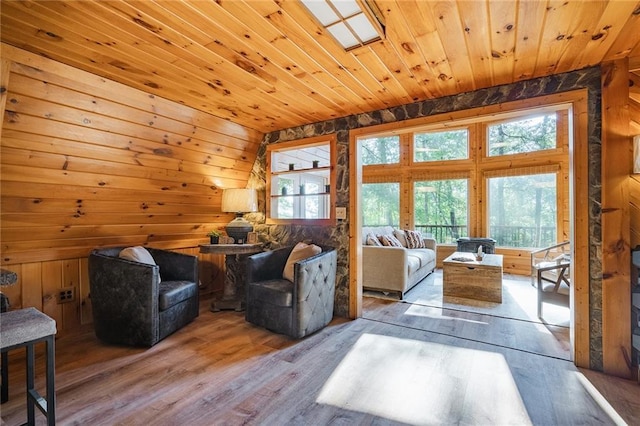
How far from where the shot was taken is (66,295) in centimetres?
286

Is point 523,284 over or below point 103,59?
below

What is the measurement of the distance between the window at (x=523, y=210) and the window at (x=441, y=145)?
906mm

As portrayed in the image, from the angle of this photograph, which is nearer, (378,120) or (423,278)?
(378,120)

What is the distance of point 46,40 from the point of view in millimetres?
→ 1793

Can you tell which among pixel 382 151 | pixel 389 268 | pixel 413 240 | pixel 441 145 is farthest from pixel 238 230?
pixel 441 145

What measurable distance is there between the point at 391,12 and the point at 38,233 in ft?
10.7

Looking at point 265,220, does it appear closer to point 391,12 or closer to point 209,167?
point 209,167

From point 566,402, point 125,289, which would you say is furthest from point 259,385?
point 566,402

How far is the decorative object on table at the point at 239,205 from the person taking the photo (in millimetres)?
3607

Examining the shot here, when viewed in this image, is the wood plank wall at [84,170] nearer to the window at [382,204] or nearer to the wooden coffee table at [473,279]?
the wooden coffee table at [473,279]

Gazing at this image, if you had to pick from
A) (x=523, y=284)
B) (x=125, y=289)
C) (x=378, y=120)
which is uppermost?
(x=378, y=120)

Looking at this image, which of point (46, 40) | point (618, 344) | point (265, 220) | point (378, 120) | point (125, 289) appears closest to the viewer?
point (46, 40)

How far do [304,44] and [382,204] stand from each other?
568 centimetres

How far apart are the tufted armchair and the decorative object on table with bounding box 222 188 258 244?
0.62 meters
